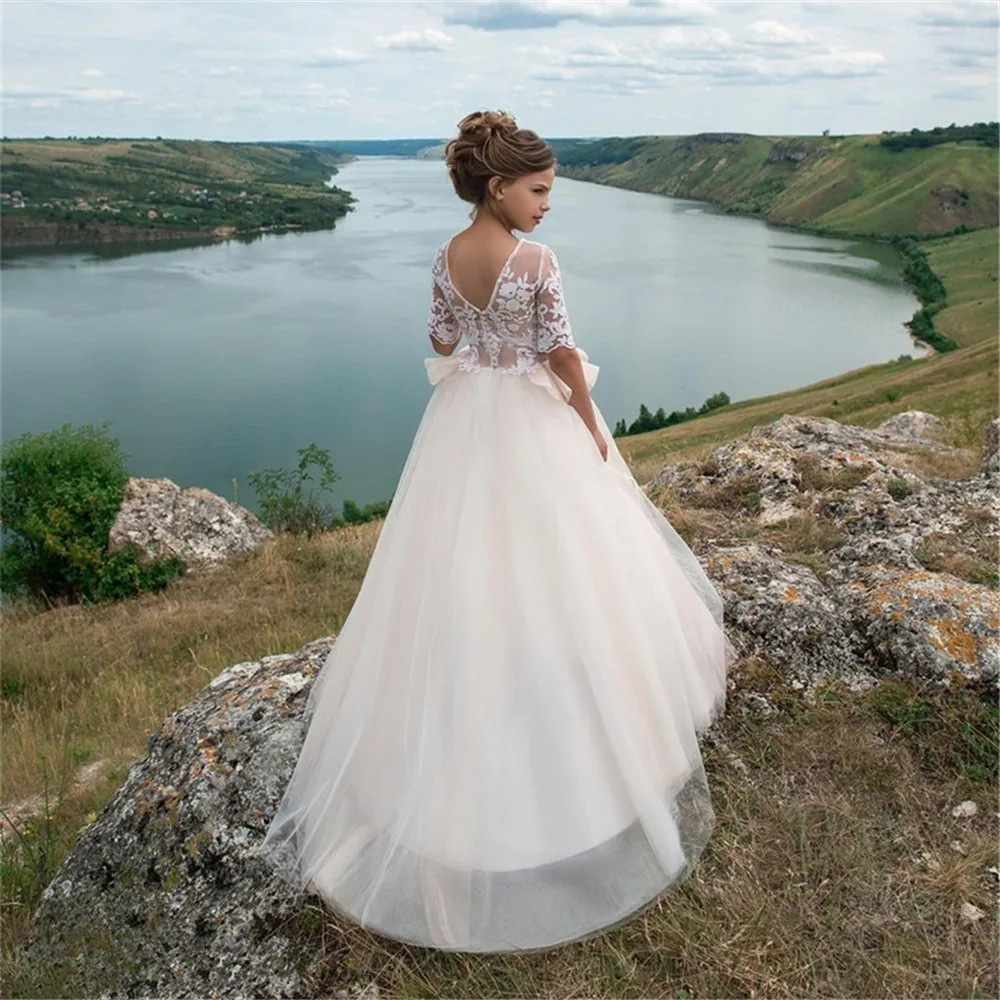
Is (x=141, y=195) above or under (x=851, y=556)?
above

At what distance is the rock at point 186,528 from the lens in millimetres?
12484

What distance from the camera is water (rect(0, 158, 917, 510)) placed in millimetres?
38812

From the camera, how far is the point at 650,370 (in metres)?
53.9

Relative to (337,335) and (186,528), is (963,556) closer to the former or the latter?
(186,528)

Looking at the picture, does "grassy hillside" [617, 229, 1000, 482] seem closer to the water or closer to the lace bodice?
the lace bodice

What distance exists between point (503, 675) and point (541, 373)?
1227 millimetres

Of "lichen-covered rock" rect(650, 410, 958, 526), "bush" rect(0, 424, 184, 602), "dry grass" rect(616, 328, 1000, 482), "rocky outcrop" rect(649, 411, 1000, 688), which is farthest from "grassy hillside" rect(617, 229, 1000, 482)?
"bush" rect(0, 424, 184, 602)

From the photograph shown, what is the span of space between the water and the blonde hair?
28858 millimetres

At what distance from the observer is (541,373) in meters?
3.31

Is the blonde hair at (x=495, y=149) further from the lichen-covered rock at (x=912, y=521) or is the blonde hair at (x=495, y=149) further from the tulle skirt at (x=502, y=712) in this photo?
the lichen-covered rock at (x=912, y=521)

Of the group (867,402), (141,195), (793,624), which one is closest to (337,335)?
(867,402)

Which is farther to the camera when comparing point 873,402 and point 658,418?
point 658,418

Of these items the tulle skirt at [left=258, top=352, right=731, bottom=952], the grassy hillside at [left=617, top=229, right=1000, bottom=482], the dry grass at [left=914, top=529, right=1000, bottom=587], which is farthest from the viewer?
the grassy hillside at [left=617, top=229, right=1000, bottom=482]

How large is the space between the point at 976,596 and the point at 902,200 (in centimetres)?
13889
